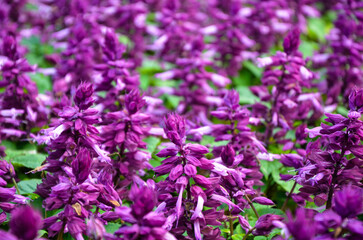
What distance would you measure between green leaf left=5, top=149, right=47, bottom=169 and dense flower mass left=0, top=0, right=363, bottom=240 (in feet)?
0.06

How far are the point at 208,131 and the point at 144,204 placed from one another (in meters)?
1.25

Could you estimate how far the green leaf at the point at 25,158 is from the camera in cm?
297

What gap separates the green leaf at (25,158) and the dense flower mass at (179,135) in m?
0.02

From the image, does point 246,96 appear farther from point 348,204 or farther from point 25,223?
point 25,223

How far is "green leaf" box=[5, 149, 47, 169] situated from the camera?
297 cm

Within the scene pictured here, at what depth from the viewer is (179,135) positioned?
7.06 feet

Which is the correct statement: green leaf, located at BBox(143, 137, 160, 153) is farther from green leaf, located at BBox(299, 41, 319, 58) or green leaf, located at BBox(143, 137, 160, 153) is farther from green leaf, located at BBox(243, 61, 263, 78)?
green leaf, located at BBox(299, 41, 319, 58)

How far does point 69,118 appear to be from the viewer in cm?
226

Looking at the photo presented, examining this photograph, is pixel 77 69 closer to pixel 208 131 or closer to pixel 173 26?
pixel 173 26

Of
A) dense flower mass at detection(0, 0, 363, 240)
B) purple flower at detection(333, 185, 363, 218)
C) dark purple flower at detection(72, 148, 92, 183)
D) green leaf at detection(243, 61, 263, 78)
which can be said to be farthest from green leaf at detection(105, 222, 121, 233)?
green leaf at detection(243, 61, 263, 78)

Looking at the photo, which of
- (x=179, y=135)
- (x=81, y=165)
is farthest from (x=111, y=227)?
(x=179, y=135)

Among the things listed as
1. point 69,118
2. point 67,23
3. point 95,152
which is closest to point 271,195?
point 95,152

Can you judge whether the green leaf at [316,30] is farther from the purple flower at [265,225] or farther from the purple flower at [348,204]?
the purple flower at [348,204]

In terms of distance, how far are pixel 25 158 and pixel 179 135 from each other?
5.06 ft
